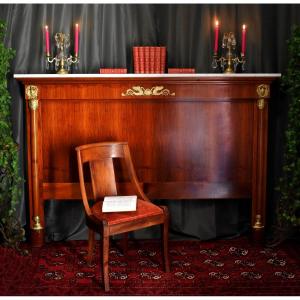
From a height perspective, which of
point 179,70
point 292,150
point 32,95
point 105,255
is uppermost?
point 179,70

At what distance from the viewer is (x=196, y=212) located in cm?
405

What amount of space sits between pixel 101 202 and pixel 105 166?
0.27m

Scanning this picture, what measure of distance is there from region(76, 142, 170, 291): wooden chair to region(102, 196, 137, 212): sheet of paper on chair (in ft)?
0.10

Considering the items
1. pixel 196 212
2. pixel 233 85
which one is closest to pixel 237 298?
pixel 196 212

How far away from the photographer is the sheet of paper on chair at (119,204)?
311 cm

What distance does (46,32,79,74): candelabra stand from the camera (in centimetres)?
368

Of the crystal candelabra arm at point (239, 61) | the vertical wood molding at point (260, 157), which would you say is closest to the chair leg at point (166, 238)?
the vertical wood molding at point (260, 157)

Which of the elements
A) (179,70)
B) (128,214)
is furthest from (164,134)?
(128,214)

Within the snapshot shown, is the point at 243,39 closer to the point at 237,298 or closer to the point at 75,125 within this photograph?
the point at 75,125

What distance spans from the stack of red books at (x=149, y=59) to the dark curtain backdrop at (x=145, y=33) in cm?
18

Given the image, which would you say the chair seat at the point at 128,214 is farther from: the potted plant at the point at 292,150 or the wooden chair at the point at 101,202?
the potted plant at the point at 292,150

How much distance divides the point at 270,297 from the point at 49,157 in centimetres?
182

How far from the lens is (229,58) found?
3.73m

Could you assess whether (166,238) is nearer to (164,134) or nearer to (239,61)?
(164,134)
